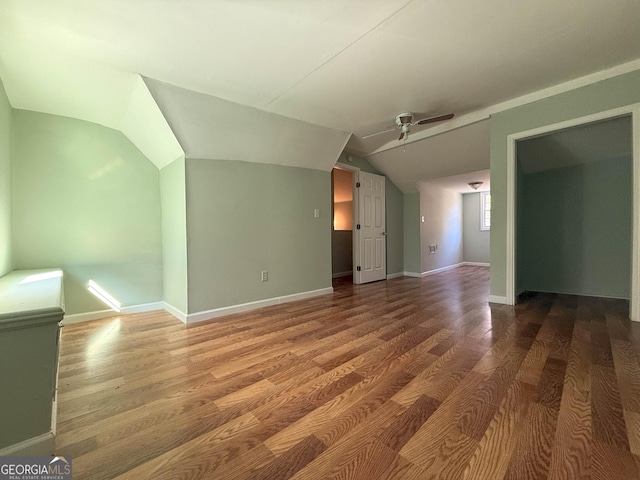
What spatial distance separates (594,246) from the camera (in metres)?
3.67

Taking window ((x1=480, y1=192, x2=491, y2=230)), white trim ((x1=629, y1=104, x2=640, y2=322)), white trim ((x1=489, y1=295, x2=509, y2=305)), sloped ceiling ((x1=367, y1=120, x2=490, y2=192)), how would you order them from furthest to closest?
window ((x1=480, y1=192, x2=491, y2=230))
sloped ceiling ((x1=367, y1=120, x2=490, y2=192))
white trim ((x1=489, y1=295, x2=509, y2=305))
white trim ((x1=629, y1=104, x2=640, y2=322))

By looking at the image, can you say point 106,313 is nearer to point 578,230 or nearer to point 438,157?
point 438,157

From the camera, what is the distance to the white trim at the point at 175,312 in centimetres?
281

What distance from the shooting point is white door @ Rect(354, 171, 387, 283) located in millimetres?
4789

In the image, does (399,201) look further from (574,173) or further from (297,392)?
(297,392)

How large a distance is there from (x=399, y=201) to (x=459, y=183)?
162 centimetres

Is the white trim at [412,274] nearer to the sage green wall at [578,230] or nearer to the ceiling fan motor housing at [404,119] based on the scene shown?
the sage green wall at [578,230]

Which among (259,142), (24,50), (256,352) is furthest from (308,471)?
(24,50)

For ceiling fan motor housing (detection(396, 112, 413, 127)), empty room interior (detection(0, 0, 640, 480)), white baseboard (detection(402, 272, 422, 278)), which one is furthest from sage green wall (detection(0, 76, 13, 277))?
white baseboard (detection(402, 272, 422, 278))

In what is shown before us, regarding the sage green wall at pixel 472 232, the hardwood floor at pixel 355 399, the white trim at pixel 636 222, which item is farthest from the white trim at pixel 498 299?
the sage green wall at pixel 472 232

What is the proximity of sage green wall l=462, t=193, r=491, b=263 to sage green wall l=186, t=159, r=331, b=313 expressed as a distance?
540 cm

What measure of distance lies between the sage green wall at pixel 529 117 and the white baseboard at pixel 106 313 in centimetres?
450

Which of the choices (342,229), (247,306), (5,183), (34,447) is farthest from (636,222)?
(5,183)

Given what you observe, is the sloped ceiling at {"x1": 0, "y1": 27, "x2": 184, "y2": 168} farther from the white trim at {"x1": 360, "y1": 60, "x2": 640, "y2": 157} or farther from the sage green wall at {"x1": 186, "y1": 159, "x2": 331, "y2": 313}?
the white trim at {"x1": 360, "y1": 60, "x2": 640, "y2": 157}
